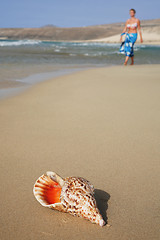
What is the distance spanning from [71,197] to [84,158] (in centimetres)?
70

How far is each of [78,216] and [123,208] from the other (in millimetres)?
308

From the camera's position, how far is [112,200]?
1.52 meters

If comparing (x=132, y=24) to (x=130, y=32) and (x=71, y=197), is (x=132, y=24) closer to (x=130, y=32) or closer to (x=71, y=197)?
(x=130, y=32)

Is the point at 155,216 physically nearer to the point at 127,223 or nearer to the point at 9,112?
the point at 127,223

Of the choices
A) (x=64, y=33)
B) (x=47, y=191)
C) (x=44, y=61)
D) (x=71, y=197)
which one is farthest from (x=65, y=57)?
(x=64, y=33)

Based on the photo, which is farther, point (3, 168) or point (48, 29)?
point (48, 29)

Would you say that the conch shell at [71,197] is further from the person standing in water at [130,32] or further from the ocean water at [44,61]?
the person standing in water at [130,32]

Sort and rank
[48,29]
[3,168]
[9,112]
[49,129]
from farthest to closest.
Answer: [48,29]
[9,112]
[49,129]
[3,168]

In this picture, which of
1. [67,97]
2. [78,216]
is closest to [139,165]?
[78,216]

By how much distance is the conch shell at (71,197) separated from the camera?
130 cm

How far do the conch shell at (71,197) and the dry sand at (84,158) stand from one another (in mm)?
61

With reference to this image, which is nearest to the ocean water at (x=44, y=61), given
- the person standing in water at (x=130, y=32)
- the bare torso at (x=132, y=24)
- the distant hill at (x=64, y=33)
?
the person standing in water at (x=130, y=32)

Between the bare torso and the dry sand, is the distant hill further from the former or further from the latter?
the dry sand

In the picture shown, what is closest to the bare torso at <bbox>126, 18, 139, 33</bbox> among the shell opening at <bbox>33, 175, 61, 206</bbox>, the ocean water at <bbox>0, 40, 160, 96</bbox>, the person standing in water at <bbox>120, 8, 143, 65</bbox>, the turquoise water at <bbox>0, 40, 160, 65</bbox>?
the person standing in water at <bbox>120, 8, 143, 65</bbox>
